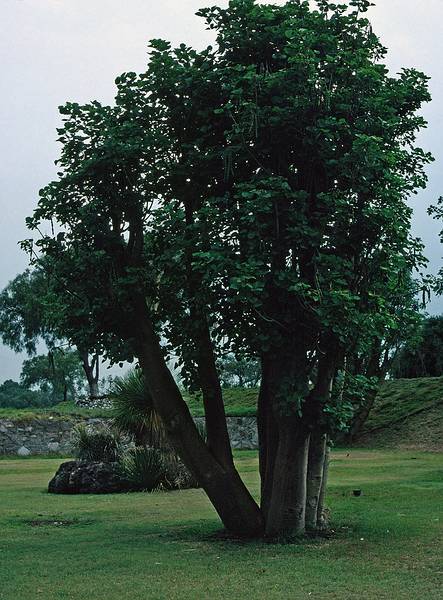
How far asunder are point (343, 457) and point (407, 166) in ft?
57.9

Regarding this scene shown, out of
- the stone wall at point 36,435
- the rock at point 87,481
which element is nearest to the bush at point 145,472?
the rock at point 87,481

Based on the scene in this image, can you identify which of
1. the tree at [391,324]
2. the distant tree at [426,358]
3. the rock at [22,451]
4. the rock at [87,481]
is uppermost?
the distant tree at [426,358]

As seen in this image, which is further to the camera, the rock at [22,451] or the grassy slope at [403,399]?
the grassy slope at [403,399]

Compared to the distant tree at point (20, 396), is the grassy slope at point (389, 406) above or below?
below

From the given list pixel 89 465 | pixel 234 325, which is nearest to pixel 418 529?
pixel 234 325

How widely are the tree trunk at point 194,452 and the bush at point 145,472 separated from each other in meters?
8.04

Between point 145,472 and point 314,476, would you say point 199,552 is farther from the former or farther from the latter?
point 145,472

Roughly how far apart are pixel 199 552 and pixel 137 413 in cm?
1059

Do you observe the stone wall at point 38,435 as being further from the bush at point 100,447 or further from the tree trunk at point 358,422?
the bush at point 100,447

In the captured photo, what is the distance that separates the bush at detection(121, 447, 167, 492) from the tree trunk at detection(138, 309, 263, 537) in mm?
8036

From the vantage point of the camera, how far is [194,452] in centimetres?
1241

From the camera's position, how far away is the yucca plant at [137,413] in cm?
2103

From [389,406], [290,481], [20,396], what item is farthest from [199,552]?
[20,396]

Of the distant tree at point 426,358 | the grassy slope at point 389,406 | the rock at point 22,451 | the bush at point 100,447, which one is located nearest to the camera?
the bush at point 100,447
